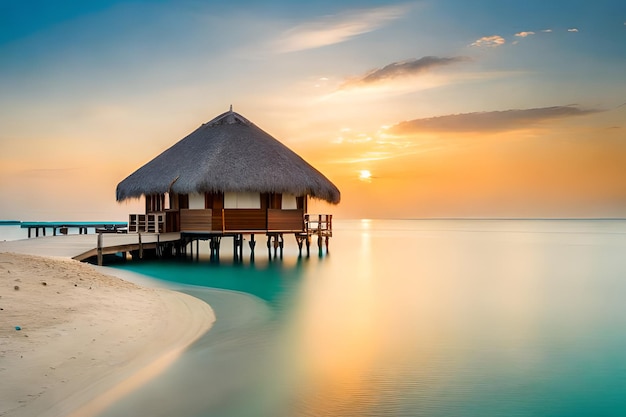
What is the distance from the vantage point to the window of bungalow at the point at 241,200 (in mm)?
19422

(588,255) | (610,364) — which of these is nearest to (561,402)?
(610,364)

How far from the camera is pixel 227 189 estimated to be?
18500mm

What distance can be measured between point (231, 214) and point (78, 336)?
13090 mm

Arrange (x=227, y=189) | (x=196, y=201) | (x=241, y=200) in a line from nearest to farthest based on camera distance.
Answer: (x=227, y=189)
(x=241, y=200)
(x=196, y=201)

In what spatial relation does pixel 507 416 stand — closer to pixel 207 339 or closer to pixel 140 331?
pixel 207 339

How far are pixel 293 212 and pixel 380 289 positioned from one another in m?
6.49

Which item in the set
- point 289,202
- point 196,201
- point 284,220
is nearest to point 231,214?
point 196,201

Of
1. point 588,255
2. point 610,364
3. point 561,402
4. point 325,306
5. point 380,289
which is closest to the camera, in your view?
point 561,402

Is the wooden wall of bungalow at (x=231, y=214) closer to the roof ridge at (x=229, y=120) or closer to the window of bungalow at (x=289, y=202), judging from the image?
the window of bungalow at (x=289, y=202)

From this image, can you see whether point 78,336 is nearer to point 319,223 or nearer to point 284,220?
point 284,220

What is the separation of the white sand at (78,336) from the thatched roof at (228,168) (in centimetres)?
881

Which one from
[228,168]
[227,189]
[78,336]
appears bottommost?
[78,336]

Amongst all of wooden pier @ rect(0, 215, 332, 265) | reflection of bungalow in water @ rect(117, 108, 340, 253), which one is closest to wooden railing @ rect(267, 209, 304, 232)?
reflection of bungalow in water @ rect(117, 108, 340, 253)

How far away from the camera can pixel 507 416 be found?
16.9 feet
